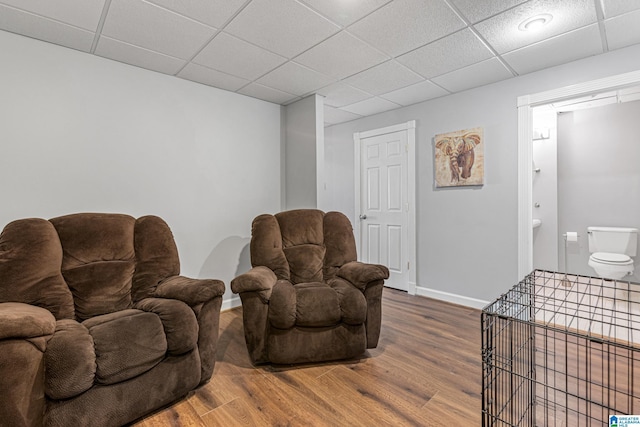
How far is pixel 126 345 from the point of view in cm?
156

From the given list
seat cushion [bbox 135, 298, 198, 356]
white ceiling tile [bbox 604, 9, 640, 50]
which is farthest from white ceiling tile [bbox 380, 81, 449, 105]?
seat cushion [bbox 135, 298, 198, 356]

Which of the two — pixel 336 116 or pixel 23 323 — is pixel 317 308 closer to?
pixel 23 323

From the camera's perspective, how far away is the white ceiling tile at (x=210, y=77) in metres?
2.90

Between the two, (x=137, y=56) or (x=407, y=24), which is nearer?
(x=407, y=24)

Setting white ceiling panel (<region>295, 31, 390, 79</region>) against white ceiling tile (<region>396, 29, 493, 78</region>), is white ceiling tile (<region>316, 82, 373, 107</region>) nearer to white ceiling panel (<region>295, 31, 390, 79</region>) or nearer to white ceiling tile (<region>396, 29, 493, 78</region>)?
white ceiling panel (<region>295, 31, 390, 79</region>)

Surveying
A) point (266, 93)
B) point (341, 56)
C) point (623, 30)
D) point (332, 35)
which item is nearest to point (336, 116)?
point (266, 93)

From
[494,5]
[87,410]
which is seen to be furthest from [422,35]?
[87,410]

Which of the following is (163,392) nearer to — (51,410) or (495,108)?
(51,410)

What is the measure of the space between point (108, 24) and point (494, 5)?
8.64 ft

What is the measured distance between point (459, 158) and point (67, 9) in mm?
3612

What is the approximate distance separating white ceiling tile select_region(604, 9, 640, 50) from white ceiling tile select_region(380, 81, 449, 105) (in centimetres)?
136

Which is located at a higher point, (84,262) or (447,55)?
(447,55)

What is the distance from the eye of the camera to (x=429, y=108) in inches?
146

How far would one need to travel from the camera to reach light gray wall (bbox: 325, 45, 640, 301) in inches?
114
